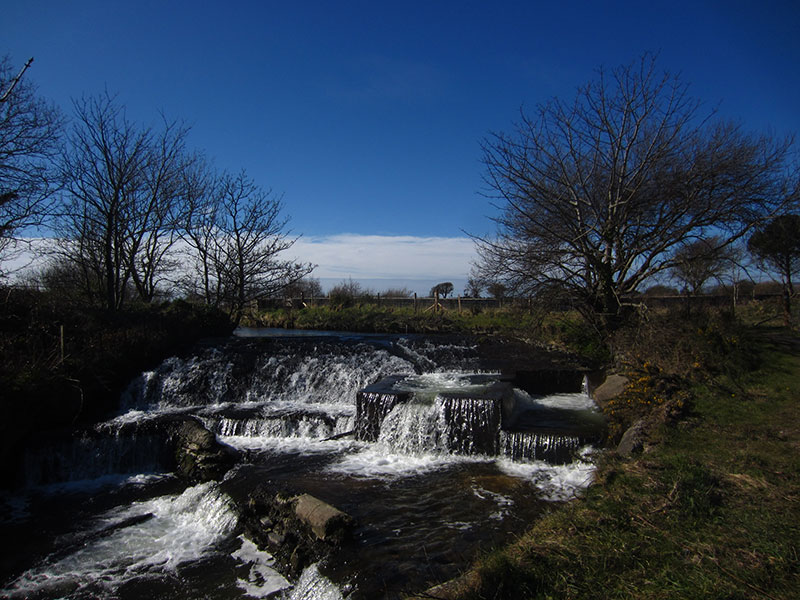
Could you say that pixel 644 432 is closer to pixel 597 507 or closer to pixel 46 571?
pixel 597 507

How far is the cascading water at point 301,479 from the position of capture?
469 centimetres

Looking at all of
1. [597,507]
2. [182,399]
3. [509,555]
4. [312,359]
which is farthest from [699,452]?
[182,399]

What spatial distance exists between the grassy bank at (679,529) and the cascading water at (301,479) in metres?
1.01

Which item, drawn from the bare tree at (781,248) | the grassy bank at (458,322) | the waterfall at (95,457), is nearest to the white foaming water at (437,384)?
the grassy bank at (458,322)

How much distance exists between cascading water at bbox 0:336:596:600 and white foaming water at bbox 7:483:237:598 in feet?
0.08

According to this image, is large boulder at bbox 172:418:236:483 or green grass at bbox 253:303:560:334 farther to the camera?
green grass at bbox 253:303:560:334

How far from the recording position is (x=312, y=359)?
1230 centimetres

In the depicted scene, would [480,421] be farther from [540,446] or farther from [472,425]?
[540,446]

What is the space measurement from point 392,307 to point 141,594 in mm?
22974

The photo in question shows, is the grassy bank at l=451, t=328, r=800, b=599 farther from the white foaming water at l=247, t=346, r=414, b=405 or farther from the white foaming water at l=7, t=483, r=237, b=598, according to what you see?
the white foaming water at l=247, t=346, r=414, b=405

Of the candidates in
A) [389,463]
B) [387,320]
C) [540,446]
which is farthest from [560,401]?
[387,320]

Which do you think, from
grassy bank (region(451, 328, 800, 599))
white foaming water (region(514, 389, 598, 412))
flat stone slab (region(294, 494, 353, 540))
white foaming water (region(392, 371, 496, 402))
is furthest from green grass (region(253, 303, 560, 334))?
flat stone slab (region(294, 494, 353, 540))

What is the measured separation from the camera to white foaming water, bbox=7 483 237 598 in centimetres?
495

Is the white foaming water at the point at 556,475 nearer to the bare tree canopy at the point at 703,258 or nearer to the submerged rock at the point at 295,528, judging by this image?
the submerged rock at the point at 295,528
